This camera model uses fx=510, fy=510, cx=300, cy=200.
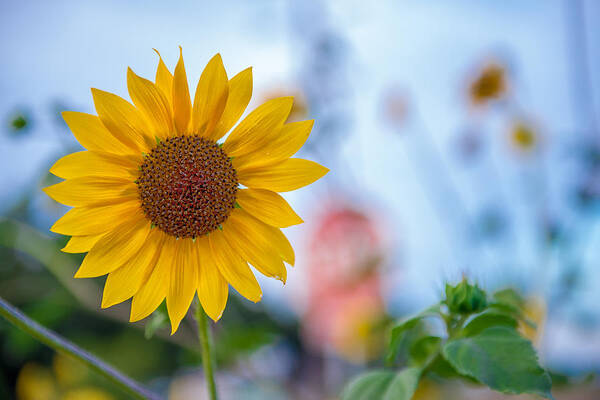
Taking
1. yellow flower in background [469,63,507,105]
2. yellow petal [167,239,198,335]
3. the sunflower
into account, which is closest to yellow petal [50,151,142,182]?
the sunflower

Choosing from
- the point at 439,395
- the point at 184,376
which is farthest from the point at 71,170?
the point at 184,376

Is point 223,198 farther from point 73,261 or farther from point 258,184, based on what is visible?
point 73,261

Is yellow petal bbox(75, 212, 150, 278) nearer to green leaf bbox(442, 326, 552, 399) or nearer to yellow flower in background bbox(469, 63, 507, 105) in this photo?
green leaf bbox(442, 326, 552, 399)

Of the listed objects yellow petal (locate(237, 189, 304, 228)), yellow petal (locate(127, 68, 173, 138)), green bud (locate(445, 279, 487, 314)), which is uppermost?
yellow petal (locate(127, 68, 173, 138))

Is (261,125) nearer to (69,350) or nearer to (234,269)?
(234,269)

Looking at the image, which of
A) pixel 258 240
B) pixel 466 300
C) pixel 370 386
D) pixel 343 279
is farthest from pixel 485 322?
pixel 343 279
